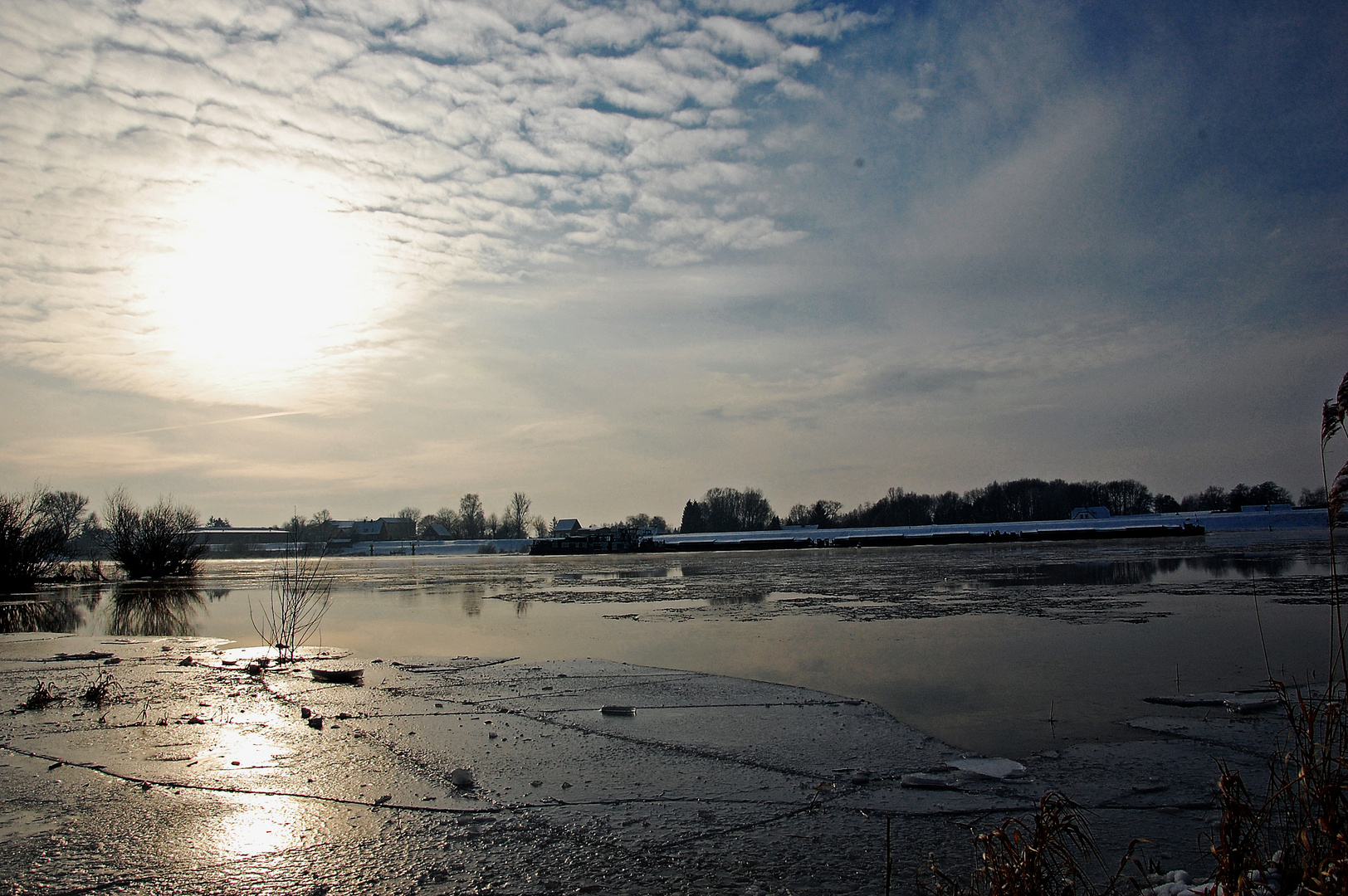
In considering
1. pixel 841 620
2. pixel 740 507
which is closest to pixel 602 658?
pixel 841 620

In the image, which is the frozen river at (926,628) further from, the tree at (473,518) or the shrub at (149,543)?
the tree at (473,518)

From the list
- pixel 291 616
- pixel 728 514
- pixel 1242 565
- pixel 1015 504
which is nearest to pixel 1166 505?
pixel 1015 504

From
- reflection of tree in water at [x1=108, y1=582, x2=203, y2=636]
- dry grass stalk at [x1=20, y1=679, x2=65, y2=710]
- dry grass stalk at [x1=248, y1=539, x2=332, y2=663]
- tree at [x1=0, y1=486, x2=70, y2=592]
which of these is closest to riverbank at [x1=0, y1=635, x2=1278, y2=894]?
dry grass stalk at [x1=20, y1=679, x2=65, y2=710]

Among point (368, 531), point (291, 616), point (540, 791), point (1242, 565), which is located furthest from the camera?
point (368, 531)

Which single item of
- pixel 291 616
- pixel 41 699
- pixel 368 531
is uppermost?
pixel 41 699

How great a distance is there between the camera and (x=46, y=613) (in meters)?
21.3

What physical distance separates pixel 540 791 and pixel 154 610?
69.3 ft

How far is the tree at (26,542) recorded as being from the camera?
29953 millimetres

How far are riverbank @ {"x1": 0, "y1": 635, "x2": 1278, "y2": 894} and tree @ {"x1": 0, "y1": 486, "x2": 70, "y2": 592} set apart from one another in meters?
28.7

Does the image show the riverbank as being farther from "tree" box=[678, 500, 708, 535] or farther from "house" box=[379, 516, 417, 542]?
"house" box=[379, 516, 417, 542]

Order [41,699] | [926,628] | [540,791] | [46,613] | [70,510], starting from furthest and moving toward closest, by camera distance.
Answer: [70,510] → [46,613] → [926,628] → [41,699] → [540,791]

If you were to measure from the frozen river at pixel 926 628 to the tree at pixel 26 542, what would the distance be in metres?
5.48

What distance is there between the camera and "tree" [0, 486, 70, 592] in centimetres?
2995

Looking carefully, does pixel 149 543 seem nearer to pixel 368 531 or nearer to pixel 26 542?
pixel 26 542
